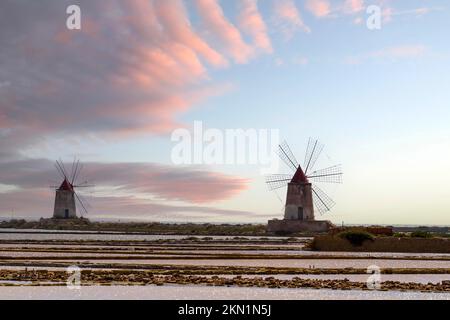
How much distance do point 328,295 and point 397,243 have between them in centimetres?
2868

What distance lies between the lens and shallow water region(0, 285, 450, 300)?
63.9 feet

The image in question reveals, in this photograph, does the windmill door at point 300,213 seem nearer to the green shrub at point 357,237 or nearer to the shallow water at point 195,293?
the green shrub at point 357,237

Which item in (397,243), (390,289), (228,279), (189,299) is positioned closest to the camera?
(189,299)

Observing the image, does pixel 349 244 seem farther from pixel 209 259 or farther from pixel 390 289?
pixel 390 289

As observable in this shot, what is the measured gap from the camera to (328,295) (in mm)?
20359

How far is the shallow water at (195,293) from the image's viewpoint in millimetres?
19484

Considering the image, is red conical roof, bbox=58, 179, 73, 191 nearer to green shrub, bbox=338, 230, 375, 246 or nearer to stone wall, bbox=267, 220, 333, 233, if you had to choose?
stone wall, bbox=267, 220, 333, 233

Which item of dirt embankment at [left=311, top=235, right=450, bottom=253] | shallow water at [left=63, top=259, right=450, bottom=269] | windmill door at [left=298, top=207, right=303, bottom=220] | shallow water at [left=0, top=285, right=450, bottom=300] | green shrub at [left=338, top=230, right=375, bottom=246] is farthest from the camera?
windmill door at [left=298, top=207, right=303, bottom=220]

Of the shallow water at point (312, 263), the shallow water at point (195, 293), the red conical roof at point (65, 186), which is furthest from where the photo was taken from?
the red conical roof at point (65, 186)

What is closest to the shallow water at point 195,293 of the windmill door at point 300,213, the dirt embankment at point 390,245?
the dirt embankment at point 390,245

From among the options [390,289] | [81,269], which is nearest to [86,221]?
[81,269]

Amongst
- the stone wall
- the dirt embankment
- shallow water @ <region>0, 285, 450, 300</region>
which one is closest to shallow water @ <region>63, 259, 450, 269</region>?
the dirt embankment

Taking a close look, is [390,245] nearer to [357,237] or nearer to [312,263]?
[357,237]
